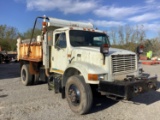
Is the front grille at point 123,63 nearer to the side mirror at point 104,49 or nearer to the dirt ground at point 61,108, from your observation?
the side mirror at point 104,49

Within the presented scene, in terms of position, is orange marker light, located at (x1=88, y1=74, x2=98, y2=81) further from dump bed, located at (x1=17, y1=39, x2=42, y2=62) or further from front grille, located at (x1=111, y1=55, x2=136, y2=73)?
dump bed, located at (x1=17, y1=39, x2=42, y2=62)

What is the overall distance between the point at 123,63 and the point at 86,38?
1.73 m

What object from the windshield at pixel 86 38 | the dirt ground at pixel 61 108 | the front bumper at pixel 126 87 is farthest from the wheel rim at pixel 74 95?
the windshield at pixel 86 38

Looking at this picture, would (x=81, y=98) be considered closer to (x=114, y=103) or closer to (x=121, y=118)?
(x=121, y=118)

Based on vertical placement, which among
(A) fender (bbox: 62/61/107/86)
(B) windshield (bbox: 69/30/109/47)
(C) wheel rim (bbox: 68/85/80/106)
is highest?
(B) windshield (bbox: 69/30/109/47)

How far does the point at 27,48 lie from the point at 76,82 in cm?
488

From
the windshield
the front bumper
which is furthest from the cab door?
the front bumper

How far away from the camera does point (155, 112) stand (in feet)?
18.7

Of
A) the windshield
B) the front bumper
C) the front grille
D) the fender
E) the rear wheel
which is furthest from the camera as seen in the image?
the rear wheel

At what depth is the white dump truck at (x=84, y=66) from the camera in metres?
5.28

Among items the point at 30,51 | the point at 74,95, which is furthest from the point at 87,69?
the point at 30,51

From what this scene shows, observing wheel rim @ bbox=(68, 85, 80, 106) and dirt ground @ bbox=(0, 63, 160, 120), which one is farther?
wheel rim @ bbox=(68, 85, 80, 106)

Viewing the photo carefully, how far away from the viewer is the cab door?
270 inches

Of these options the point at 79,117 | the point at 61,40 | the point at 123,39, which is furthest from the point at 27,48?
the point at 123,39
